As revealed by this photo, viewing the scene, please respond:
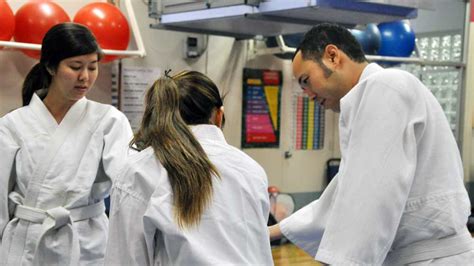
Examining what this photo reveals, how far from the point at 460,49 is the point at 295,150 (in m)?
2.20

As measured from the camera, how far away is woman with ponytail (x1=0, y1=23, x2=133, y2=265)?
2678 millimetres

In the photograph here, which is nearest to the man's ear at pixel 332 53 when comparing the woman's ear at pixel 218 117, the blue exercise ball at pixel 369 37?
the woman's ear at pixel 218 117

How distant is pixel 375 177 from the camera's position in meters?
1.86

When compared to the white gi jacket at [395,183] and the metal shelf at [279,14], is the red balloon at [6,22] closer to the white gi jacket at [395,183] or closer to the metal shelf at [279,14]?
the metal shelf at [279,14]

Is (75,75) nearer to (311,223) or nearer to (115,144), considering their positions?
(115,144)

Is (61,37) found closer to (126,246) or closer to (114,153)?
(114,153)

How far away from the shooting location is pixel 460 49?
24.3 ft

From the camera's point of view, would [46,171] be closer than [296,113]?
Yes

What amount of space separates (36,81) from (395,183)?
1.71m

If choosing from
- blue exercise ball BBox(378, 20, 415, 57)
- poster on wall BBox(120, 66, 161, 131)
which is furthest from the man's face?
blue exercise ball BBox(378, 20, 415, 57)

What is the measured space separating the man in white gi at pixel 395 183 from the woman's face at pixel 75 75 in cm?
119

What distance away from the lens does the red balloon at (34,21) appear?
4.46 metres

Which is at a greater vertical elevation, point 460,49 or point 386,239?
point 460,49

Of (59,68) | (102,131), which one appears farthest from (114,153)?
(59,68)
